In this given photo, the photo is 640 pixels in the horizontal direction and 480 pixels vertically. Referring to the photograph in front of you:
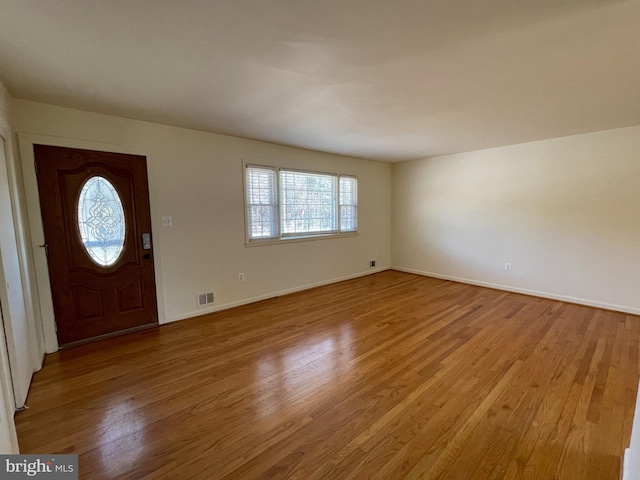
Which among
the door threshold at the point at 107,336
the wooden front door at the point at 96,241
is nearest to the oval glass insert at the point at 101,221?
the wooden front door at the point at 96,241

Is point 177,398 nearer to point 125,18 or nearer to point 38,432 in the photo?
point 38,432

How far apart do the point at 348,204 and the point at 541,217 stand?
10.5ft

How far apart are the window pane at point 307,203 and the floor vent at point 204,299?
150 centimetres

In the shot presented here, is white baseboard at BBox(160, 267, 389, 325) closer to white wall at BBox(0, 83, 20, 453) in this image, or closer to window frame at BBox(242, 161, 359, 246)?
window frame at BBox(242, 161, 359, 246)

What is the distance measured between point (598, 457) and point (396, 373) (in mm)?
1245

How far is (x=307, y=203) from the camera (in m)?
4.99

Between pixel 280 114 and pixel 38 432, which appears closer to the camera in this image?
pixel 38 432

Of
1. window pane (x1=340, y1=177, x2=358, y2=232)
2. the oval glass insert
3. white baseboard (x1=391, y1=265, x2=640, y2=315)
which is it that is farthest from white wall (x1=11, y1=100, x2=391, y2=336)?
white baseboard (x1=391, y1=265, x2=640, y2=315)

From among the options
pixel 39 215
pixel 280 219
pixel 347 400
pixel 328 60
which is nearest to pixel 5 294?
pixel 39 215

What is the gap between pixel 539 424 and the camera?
72.4 inches

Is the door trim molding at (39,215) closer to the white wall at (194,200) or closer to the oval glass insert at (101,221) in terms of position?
the white wall at (194,200)

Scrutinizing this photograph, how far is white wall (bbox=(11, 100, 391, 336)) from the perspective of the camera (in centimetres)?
283

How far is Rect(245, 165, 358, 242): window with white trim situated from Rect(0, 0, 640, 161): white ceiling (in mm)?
1181

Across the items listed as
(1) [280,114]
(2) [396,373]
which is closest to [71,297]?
(1) [280,114]
